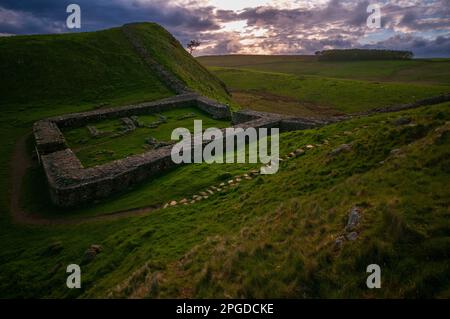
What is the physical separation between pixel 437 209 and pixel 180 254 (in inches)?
319

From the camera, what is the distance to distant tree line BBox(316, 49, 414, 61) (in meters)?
144

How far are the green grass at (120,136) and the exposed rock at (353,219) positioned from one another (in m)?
18.6

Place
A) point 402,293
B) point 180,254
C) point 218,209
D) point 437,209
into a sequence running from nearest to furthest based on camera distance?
point 402,293
point 437,209
point 180,254
point 218,209

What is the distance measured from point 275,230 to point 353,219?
2.51m

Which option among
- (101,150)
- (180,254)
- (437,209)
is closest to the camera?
(437,209)

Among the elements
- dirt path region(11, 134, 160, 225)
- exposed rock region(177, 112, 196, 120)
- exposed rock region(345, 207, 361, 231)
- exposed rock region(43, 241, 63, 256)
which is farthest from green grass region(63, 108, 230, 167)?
exposed rock region(345, 207, 361, 231)

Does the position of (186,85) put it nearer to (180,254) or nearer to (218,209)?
(218,209)

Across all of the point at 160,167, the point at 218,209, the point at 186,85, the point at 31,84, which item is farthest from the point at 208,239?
the point at 31,84

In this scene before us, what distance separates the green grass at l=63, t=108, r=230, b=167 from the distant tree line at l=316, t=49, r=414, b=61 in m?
143

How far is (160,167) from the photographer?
1983cm

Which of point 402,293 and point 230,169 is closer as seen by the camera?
point 402,293

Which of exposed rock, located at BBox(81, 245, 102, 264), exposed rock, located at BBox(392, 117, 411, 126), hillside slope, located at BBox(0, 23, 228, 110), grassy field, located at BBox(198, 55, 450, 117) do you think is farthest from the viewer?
grassy field, located at BBox(198, 55, 450, 117)

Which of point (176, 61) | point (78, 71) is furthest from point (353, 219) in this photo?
point (176, 61)

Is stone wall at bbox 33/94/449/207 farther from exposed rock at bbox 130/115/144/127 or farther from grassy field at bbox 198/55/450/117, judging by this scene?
grassy field at bbox 198/55/450/117
